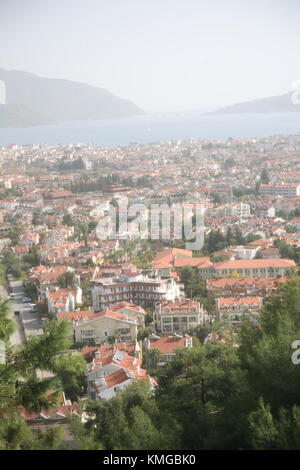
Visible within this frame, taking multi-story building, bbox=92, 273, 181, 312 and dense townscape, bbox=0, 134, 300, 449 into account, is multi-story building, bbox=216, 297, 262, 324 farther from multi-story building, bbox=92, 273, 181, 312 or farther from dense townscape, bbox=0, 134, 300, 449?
multi-story building, bbox=92, 273, 181, 312

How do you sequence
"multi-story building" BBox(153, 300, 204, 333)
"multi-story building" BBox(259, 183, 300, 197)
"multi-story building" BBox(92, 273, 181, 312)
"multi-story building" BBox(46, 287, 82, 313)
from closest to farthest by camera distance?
"multi-story building" BBox(153, 300, 204, 333)
"multi-story building" BBox(46, 287, 82, 313)
"multi-story building" BBox(92, 273, 181, 312)
"multi-story building" BBox(259, 183, 300, 197)

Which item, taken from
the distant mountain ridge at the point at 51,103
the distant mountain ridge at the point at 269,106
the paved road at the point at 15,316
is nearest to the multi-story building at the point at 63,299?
the paved road at the point at 15,316

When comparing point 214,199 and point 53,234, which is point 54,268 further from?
point 214,199

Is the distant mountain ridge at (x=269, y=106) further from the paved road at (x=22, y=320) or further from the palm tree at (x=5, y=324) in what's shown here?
the palm tree at (x=5, y=324)

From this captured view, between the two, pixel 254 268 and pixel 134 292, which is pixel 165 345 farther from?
pixel 254 268

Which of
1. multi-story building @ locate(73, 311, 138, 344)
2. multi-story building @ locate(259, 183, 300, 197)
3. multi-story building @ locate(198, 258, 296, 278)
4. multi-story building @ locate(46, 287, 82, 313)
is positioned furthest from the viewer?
multi-story building @ locate(259, 183, 300, 197)

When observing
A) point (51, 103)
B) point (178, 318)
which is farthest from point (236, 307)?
point (51, 103)

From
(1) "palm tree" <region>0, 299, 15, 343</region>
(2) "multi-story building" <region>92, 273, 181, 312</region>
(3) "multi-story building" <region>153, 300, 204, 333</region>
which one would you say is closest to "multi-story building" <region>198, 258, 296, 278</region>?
(2) "multi-story building" <region>92, 273, 181, 312</region>
